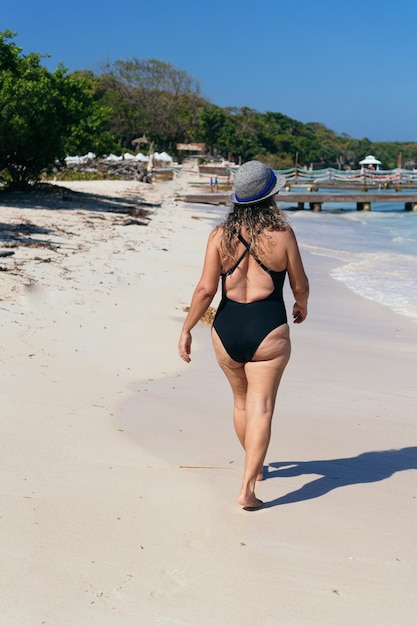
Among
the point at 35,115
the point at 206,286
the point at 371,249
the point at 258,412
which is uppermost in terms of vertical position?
the point at 35,115

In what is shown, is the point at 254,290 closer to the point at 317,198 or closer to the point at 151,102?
the point at 317,198

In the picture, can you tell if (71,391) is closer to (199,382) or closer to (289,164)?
(199,382)

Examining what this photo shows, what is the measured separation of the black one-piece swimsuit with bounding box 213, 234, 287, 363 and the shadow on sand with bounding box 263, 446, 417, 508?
0.80 m

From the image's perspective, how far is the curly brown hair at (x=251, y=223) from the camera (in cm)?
354

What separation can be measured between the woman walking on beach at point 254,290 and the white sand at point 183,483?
1.36 feet

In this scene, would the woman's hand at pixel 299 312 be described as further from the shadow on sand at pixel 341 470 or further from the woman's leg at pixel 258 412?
the shadow on sand at pixel 341 470

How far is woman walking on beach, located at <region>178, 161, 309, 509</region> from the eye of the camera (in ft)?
11.6

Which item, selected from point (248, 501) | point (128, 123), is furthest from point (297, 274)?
point (128, 123)

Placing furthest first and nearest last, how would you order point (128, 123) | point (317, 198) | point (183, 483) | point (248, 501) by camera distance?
point (128, 123) → point (317, 198) → point (183, 483) → point (248, 501)

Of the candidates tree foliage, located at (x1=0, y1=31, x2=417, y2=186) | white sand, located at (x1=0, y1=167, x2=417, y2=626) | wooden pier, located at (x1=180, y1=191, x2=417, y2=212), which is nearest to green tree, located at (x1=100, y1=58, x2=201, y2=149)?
tree foliage, located at (x1=0, y1=31, x2=417, y2=186)

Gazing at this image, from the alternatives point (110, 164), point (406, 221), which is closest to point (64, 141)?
point (406, 221)

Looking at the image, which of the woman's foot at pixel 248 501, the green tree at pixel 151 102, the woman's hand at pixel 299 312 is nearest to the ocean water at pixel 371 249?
the woman's hand at pixel 299 312

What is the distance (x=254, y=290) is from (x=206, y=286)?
0.85ft

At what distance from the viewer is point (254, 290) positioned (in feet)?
11.8
